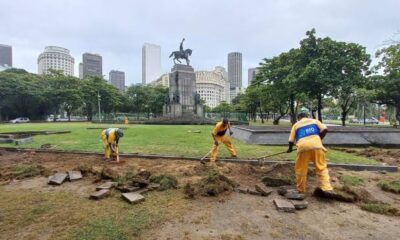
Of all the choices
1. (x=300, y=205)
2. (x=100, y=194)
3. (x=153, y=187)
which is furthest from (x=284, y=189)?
(x=100, y=194)

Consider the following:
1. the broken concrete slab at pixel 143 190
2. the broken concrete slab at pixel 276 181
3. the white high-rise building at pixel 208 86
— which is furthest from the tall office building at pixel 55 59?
the broken concrete slab at pixel 276 181

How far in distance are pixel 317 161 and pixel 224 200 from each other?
196cm

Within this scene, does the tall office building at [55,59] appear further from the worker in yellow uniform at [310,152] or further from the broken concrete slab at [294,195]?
the broken concrete slab at [294,195]

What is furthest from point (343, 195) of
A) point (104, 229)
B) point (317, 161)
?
point (104, 229)

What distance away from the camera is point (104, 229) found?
3.59 metres

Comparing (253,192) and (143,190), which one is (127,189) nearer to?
(143,190)

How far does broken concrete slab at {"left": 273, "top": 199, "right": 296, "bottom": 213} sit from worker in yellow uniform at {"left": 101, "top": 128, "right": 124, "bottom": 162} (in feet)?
17.3

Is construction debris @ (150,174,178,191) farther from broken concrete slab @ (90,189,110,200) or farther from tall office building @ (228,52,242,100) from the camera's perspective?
tall office building @ (228,52,242,100)

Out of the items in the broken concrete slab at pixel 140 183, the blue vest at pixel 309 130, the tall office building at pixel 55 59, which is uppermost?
the tall office building at pixel 55 59

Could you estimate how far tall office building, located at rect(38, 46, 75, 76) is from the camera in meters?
91.6

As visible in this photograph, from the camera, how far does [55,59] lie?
3679 inches

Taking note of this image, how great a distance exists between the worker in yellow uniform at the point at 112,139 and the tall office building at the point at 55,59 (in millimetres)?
93970

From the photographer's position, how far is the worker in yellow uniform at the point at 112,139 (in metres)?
8.15

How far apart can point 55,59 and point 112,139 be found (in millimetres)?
100478
